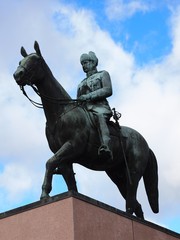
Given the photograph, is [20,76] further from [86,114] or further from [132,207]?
[132,207]

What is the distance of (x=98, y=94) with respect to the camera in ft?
39.9

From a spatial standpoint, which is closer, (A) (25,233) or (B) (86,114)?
(A) (25,233)

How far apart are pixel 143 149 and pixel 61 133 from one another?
216cm

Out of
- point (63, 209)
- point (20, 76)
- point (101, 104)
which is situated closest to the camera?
point (63, 209)

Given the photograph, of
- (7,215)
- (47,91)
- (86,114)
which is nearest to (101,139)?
(86,114)

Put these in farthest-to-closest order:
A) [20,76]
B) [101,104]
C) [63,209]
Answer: [101,104], [20,76], [63,209]

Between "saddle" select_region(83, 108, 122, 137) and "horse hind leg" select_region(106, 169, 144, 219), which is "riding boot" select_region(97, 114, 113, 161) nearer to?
"saddle" select_region(83, 108, 122, 137)

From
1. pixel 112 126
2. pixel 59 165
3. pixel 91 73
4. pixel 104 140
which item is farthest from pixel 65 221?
pixel 91 73

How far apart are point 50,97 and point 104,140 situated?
4.04ft

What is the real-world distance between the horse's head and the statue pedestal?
2251mm

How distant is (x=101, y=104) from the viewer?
12195mm

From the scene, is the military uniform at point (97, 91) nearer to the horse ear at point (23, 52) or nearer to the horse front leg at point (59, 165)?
the horse front leg at point (59, 165)

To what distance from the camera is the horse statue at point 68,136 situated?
446 inches

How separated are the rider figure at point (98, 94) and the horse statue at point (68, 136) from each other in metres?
0.20
